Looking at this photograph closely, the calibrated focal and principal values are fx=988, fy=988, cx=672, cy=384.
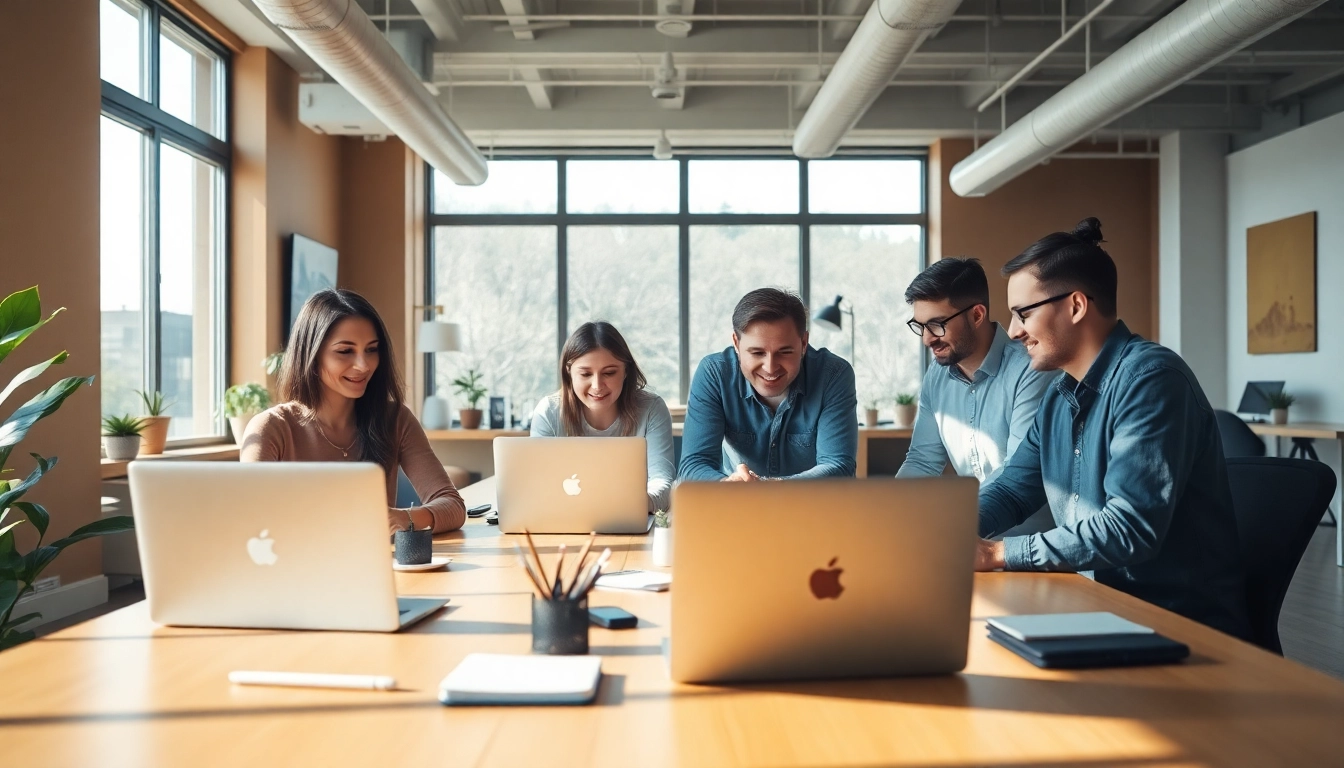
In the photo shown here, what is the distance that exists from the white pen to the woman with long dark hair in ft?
3.99

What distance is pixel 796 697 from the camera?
48.2 inches

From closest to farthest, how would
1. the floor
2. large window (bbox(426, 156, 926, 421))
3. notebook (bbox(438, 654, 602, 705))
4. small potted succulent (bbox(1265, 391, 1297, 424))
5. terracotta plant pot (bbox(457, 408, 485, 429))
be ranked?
1. notebook (bbox(438, 654, 602, 705))
2. the floor
3. small potted succulent (bbox(1265, 391, 1297, 424))
4. terracotta plant pot (bbox(457, 408, 485, 429))
5. large window (bbox(426, 156, 926, 421))

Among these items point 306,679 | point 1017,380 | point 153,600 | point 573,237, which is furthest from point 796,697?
point 573,237

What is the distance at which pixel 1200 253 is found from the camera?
26.6ft

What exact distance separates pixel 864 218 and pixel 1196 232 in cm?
270

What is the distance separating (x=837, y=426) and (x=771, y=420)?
22cm

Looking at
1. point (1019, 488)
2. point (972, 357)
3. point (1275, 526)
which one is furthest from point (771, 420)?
point (1275, 526)

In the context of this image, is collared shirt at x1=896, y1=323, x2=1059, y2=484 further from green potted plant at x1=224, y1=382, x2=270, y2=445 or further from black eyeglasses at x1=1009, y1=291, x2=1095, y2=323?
green potted plant at x1=224, y1=382, x2=270, y2=445

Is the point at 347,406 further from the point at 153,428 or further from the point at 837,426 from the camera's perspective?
the point at 153,428

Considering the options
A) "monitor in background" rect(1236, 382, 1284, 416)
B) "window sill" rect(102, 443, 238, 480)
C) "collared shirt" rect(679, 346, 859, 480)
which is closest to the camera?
"collared shirt" rect(679, 346, 859, 480)

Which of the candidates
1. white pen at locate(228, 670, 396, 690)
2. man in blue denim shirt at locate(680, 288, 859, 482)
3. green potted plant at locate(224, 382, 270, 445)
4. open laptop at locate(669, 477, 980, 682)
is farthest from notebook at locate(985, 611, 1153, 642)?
green potted plant at locate(224, 382, 270, 445)

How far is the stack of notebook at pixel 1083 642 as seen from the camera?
1354 millimetres

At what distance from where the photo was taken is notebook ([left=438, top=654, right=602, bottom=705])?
1.18m

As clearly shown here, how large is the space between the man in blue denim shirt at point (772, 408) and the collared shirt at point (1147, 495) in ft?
3.10
